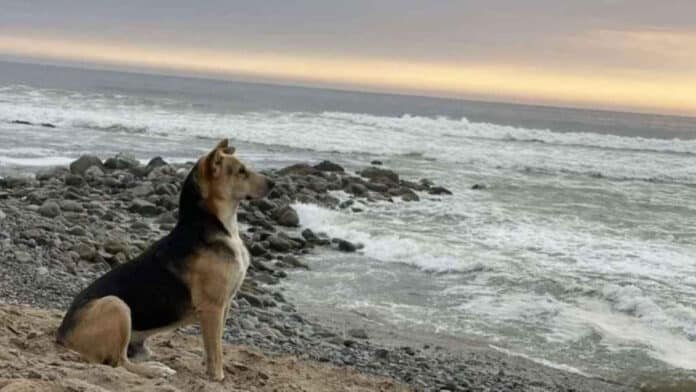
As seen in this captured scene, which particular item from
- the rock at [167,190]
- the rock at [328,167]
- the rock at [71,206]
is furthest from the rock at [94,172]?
the rock at [328,167]

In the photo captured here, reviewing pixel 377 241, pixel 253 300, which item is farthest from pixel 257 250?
pixel 253 300

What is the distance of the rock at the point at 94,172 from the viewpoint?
1850 cm

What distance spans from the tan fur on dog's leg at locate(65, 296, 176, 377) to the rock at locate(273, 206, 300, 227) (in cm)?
1040

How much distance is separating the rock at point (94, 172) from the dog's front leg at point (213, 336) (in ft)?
45.4

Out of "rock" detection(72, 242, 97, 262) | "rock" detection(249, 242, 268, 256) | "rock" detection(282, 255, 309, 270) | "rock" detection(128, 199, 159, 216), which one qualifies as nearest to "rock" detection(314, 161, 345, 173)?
"rock" detection(128, 199, 159, 216)

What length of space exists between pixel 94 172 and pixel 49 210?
217 inches

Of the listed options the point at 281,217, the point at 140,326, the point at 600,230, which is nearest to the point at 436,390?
the point at 140,326

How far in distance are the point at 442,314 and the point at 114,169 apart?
499 inches

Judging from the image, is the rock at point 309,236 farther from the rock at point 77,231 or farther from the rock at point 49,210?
the rock at point 49,210

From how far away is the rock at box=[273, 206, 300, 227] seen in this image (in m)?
15.6

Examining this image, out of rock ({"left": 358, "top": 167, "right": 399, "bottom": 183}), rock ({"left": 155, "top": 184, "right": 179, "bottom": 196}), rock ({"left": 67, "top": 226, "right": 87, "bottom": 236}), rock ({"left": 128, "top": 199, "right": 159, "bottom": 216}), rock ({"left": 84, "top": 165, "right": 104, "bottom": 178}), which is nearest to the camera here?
rock ({"left": 67, "top": 226, "right": 87, "bottom": 236})

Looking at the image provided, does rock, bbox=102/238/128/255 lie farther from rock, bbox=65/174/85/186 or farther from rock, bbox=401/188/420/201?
rock, bbox=401/188/420/201

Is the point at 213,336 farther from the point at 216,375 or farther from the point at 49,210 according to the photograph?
the point at 49,210

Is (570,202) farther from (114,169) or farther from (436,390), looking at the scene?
(436,390)
